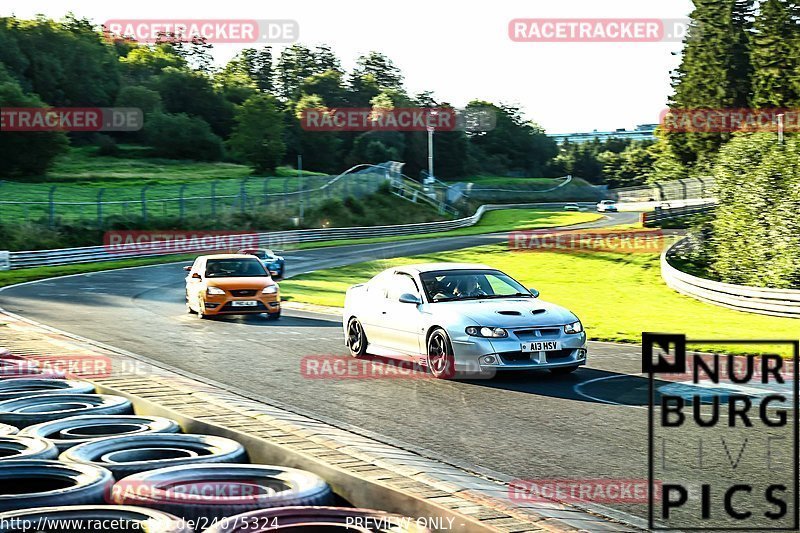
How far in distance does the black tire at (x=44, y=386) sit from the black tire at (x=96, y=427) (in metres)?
1.63

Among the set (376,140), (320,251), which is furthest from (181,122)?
(320,251)

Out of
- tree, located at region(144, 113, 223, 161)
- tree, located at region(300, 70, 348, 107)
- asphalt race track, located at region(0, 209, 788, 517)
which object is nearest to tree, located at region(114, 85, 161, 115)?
tree, located at region(144, 113, 223, 161)

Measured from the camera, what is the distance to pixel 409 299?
13750 millimetres

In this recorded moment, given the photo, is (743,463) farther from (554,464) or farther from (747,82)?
(747,82)

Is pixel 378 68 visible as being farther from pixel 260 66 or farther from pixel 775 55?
pixel 775 55

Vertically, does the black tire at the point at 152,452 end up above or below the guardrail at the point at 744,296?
above

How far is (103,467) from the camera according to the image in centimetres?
552

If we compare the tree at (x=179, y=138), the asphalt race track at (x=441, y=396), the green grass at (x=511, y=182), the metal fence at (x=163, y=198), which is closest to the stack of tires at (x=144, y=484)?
the asphalt race track at (x=441, y=396)

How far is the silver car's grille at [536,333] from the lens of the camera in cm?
1247

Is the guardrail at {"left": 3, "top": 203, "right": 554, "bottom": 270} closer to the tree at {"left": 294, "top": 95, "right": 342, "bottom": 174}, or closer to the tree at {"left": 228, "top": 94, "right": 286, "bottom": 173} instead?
the tree at {"left": 228, "top": 94, "right": 286, "bottom": 173}

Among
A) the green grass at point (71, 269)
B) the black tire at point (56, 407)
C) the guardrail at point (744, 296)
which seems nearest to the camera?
the black tire at point (56, 407)

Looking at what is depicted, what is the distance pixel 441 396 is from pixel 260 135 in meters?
93.4

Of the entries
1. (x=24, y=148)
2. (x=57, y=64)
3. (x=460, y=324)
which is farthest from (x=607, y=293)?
(x=57, y=64)

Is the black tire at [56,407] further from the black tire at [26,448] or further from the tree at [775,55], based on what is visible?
the tree at [775,55]
